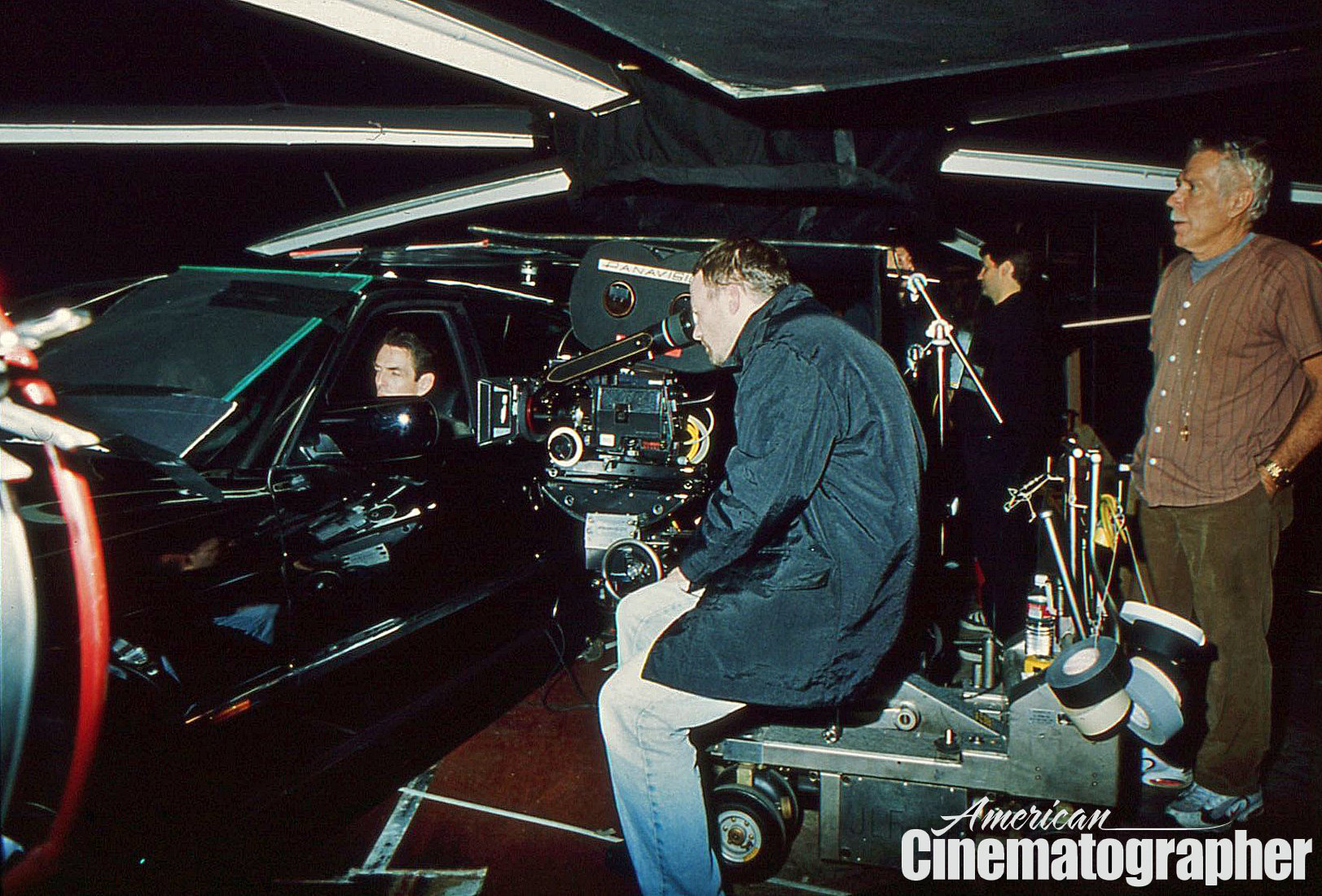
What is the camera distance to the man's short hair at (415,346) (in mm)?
3943

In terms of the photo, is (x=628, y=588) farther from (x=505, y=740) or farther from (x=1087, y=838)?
(x=1087, y=838)

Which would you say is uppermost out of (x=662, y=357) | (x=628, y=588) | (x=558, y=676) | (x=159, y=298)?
(x=159, y=298)

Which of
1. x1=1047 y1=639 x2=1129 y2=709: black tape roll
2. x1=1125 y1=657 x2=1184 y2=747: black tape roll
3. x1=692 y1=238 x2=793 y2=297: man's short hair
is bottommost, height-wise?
x1=1125 y1=657 x2=1184 y2=747: black tape roll

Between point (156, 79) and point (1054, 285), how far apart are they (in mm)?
8244

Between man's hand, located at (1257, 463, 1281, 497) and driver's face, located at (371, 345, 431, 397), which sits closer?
man's hand, located at (1257, 463, 1281, 497)

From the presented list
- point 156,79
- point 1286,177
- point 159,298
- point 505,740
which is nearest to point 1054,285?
point 1286,177

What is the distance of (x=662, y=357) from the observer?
3.77 m

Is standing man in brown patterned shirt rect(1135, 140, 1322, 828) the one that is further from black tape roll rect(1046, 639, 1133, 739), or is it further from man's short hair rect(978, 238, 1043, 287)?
man's short hair rect(978, 238, 1043, 287)

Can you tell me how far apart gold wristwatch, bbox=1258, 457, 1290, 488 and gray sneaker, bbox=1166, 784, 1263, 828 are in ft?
3.98

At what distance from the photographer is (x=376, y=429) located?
267 centimetres

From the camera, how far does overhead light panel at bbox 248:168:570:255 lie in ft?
16.8

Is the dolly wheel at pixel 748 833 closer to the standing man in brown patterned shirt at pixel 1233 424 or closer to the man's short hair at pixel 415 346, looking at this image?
the standing man in brown patterned shirt at pixel 1233 424

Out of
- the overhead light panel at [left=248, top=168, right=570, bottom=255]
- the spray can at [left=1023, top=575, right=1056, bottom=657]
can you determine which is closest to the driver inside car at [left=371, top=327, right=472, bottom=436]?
the overhead light panel at [left=248, top=168, right=570, bottom=255]

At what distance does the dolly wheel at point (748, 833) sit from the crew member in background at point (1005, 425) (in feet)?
7.66
